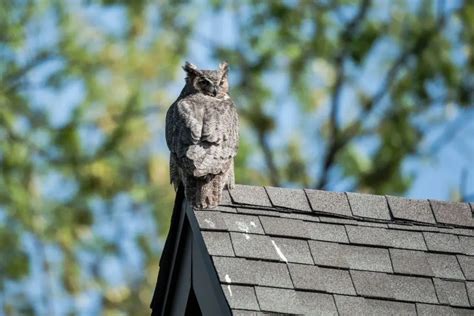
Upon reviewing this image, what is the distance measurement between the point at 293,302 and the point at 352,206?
754 mm

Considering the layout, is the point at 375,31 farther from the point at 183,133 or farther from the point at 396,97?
the point at 183,133

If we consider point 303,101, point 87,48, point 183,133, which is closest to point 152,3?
point 87,48

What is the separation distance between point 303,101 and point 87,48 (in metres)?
3.45

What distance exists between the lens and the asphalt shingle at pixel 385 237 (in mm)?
5270

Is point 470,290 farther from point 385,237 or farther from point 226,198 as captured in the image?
point 226,198

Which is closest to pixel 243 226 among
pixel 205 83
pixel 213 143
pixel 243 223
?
pixel 243 223

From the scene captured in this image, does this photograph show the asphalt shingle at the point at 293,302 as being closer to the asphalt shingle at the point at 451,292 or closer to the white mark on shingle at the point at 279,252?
the white mark on shingle at the point at 279,252

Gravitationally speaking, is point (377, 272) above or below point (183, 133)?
below

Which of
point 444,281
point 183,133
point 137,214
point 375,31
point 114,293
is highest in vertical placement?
point 375,31

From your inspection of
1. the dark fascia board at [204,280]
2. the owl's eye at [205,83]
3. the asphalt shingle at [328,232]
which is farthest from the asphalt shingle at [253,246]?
the owl's eye at [205,83]

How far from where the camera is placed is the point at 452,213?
5.55m

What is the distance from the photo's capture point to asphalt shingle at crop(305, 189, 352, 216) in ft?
17.6

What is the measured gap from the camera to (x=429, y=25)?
2128 centimetres

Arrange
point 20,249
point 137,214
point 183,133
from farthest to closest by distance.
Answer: point 137,214, point 20,249, point 183,133
